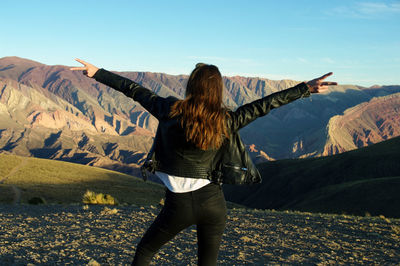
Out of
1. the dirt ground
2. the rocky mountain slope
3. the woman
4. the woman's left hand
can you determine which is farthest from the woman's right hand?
the rocky mountain slope

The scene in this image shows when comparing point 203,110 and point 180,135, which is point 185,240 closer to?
point 180,135

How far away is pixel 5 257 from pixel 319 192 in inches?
2179

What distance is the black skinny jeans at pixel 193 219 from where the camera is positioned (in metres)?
3.38

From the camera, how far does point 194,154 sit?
3.40 m

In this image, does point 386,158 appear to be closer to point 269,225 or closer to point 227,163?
point 269,225

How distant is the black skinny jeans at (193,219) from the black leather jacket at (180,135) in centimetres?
19

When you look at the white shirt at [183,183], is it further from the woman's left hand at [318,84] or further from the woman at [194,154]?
the woman's left hand at [318,84]

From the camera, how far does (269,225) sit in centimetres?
1198

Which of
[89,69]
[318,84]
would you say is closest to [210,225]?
[318,84]

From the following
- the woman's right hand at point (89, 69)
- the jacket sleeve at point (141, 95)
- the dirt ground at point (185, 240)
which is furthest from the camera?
the dirt ground at point (185, 240)

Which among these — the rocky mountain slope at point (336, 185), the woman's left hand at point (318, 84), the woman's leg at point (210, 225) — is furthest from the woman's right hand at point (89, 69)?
the rocky mountain slope at point (336, 185)

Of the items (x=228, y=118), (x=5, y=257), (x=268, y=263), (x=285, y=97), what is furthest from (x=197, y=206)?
(x=5, y=257)

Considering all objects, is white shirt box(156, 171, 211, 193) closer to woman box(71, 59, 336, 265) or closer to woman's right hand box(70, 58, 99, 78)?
woman box(71, 59, 336, 265)

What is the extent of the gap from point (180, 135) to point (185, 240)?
646 centimetres
